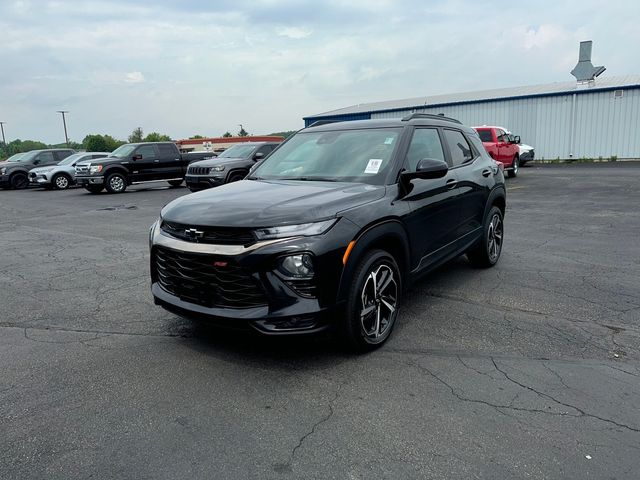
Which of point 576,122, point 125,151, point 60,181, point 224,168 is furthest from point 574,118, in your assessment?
point 60,181

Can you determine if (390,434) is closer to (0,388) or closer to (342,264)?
(342,264)

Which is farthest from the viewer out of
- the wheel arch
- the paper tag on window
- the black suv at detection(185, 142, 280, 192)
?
the black suv at detection(185, 142, 280, 192)

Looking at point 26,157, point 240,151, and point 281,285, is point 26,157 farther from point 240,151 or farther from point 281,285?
point 281,285

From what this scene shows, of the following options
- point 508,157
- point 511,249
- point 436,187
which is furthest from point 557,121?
point 436,187

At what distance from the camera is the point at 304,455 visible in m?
2.64

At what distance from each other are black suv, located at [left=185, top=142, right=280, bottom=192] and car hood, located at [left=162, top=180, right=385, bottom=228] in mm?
10064

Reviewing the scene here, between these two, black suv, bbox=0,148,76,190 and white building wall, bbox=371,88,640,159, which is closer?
black suv, bbox=0,148,76,190

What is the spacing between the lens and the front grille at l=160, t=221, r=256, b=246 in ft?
11.0

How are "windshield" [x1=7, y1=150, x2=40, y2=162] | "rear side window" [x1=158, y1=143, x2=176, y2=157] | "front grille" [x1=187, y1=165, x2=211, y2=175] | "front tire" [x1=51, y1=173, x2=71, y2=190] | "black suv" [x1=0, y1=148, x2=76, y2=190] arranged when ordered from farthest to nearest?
1. "windshield" [x1=7, y1=150, x2=40, y2=162]
2. "black suv" [x1=0, y1=148, x2=76, y2=190]
3. "front tire" [x1=51, y1=173, x2=71, y2=190]
4. "rear side window" [x1=158, y1=143, x2=176, y2=157]
5. "front grille" [x1=187, y1=165, x2=211, y2=175]

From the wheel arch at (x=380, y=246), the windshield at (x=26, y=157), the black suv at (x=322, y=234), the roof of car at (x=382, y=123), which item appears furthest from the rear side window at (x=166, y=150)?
the wheel arch at (x=380, y=246)

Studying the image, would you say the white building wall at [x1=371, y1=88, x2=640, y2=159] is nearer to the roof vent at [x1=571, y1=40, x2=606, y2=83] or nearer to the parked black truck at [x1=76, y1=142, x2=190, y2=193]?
the roof vent at [x1=571, y1=40, x2=606, y2=83]

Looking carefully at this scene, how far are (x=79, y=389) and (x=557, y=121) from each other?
29890 mm

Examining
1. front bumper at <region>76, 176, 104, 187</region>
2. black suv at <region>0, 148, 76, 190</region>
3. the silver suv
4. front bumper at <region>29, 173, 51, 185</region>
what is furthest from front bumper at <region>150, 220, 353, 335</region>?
black suv at <region>0, 148, 76, 190</region>

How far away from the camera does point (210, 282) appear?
3.47 m
